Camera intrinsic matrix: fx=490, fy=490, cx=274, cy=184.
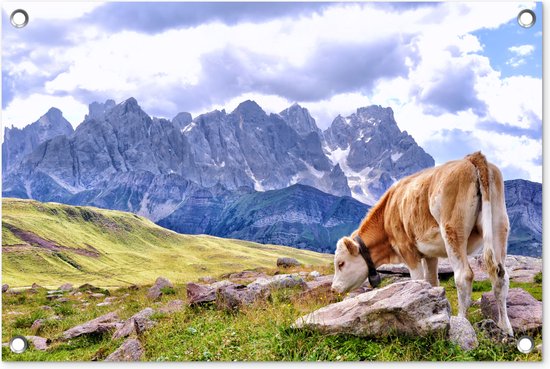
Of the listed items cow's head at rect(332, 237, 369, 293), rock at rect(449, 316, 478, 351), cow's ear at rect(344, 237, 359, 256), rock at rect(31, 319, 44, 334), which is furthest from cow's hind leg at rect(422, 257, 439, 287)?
rock at rect(31, 319, 44, 334)

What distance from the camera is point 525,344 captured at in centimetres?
823

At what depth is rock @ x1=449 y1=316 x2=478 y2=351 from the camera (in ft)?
25.0

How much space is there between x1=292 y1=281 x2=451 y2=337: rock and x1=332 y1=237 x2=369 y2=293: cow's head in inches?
75.4

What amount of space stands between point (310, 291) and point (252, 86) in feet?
17.6

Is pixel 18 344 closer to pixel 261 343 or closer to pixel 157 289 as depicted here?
pixel 261 343

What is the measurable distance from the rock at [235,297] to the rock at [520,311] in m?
5.21

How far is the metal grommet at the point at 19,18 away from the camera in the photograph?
1041cm

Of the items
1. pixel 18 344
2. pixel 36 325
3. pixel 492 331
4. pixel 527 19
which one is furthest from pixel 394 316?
pixel 36 325

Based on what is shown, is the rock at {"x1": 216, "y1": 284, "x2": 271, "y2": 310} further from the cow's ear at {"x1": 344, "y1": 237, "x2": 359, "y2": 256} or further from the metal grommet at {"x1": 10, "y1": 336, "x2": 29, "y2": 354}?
the metal grommet at {"x1": 10, "y1": 336, "x2": 29, "y2": 354}

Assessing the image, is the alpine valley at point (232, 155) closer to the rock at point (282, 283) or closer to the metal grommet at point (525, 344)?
the metal grommet at point (525, 344)

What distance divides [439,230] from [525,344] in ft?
7.62

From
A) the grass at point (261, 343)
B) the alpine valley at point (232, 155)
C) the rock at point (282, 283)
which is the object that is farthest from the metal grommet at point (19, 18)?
the rock at point (282, 283)

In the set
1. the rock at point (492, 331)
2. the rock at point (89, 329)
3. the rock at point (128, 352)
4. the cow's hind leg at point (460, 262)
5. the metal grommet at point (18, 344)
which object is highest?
the cow's hind leg at point (460, 262)

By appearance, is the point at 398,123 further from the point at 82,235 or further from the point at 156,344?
the point at 82,235
